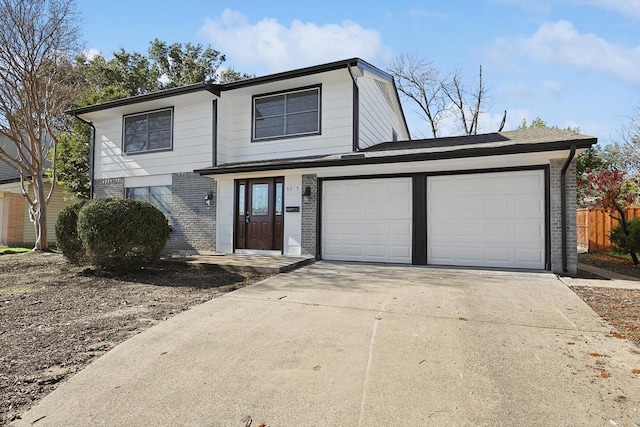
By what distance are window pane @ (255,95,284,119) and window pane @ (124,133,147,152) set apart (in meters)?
4.32

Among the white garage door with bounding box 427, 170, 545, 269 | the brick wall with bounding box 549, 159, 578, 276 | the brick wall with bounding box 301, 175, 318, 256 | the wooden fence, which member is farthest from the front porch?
the wooden fence

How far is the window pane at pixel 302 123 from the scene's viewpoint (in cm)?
971

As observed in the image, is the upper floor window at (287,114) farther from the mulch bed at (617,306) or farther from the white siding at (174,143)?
the mulch bed at (617,306)

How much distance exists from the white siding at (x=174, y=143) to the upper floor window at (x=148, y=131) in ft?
0.65

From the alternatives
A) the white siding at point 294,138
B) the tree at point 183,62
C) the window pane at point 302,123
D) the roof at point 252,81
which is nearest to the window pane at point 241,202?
the white siding at point 294,138

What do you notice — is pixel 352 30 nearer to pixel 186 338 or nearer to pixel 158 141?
pixel 158 141

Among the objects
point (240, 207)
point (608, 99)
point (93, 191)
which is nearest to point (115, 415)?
point (240, 207)

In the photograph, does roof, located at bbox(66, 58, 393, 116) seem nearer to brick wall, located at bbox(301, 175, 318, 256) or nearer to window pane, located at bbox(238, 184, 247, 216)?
brick wall, located at bbox(301, 175, 318, 256)

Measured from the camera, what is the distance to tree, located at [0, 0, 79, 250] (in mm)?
10734

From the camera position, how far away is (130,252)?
6973 millimetres

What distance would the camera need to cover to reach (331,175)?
29.5 feet

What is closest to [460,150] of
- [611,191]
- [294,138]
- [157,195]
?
[294,138]

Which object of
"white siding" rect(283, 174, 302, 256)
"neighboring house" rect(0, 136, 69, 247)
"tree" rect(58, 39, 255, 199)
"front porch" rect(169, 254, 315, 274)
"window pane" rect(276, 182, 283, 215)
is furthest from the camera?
"tree" rect(58, 39, 255, 199)

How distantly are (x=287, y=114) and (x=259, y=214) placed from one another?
3048mm
